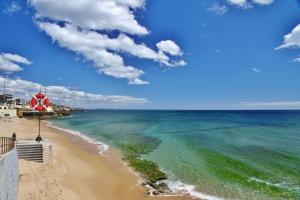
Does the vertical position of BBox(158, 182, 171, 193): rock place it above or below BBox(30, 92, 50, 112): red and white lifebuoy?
below

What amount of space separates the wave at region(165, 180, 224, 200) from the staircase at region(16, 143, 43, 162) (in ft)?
27.9

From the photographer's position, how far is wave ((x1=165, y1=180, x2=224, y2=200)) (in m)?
17.0

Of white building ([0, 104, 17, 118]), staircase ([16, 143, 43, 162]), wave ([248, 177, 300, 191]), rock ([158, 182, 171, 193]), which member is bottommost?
wave ([248, 177, 300, 191])

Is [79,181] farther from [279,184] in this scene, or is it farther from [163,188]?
[279,184]

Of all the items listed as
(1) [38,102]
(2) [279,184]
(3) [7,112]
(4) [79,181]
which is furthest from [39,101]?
(3) [7,112]

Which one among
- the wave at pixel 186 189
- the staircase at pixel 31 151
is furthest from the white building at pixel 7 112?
the wave at pixel 186 189

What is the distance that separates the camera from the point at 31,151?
19.9m

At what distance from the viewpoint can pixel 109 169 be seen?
23.1m

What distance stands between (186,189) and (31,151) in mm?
10145

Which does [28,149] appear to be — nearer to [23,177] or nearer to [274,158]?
[23,177]

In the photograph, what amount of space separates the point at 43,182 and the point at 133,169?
8.22 m

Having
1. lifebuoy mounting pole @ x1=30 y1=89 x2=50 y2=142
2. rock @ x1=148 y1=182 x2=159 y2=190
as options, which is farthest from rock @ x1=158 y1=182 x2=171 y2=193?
lifebuoy mounting pole @ x1=30 y1=89 x2=50 y2=142

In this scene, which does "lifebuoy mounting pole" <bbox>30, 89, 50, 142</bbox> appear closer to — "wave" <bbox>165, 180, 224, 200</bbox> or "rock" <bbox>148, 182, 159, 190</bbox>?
"rock" <bbox>148, 182, 159, 190</bbox>

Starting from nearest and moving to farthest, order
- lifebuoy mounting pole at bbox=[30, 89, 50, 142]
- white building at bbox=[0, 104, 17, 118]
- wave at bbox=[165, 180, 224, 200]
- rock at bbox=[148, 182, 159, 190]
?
wave at bbox=[165, 180, 224, 200], rock at bbox=[148, 182, 159, 190], lifebuoy mounting pole at bbox=[30, 89, 50, 142], white building at bbox=[0, 104, 17, 118]
